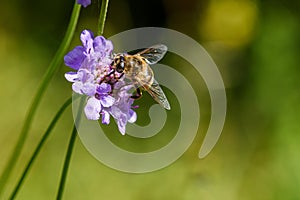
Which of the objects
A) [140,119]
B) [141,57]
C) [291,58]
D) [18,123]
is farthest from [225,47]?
[141,57]

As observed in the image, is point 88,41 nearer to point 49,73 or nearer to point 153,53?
point 49,73

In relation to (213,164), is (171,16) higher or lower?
higher

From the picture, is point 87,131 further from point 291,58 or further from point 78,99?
point 78,99

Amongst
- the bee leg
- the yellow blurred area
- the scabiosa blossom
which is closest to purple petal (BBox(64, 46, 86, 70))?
the scabiosa blossom

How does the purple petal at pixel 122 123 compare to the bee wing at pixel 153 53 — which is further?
the bee wing at pixel 153 53

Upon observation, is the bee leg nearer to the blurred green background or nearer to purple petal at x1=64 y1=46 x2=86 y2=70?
purple petal at x1=64 y1=46 x2=86 y2=70

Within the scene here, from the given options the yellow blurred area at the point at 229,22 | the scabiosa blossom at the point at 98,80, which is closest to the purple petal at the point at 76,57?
the scabiosa blossom at the point at 98,80

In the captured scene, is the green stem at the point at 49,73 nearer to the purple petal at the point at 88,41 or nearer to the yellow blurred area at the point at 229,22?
the purple petal at the point at 88,41
